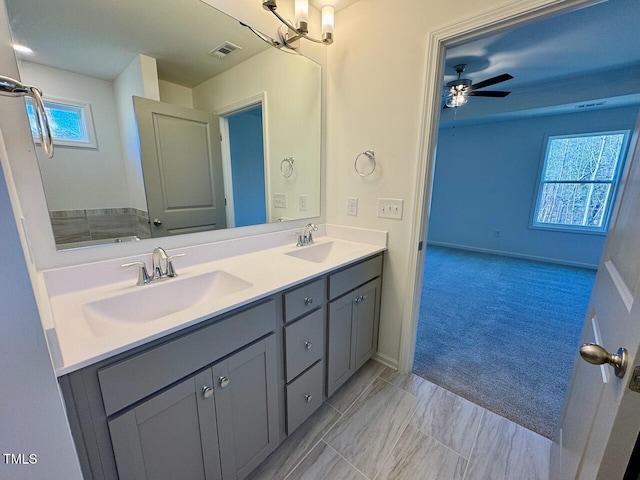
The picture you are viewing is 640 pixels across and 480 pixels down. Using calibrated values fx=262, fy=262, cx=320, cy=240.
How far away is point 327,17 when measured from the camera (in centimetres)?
145

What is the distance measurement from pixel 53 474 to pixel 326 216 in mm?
1697

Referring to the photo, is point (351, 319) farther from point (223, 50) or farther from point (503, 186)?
point (503, 186)

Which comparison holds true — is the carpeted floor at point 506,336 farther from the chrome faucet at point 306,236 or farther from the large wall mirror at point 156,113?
the large wall mirror at point 156,113

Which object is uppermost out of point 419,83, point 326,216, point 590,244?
point 419,83

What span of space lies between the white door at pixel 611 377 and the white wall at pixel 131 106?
1.59 meters

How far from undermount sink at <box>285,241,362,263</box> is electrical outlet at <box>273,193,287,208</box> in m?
0.32

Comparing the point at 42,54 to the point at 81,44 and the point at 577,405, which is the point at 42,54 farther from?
the point at 577,405

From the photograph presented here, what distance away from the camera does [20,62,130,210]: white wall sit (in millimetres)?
917

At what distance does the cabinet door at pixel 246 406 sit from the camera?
3.03ft

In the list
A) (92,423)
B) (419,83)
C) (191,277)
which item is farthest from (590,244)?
(92,423)

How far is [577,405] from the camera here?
0.87 meters

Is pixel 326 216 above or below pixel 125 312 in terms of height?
above

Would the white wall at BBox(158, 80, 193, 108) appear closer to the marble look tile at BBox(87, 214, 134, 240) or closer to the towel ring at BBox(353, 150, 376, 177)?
the marble look tile at BBox(87, 214, 134, 240)

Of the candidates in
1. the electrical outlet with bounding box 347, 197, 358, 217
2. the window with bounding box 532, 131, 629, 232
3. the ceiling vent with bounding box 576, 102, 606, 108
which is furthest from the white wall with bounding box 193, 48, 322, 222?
the window with bounding box 532, 131, 629, 232
